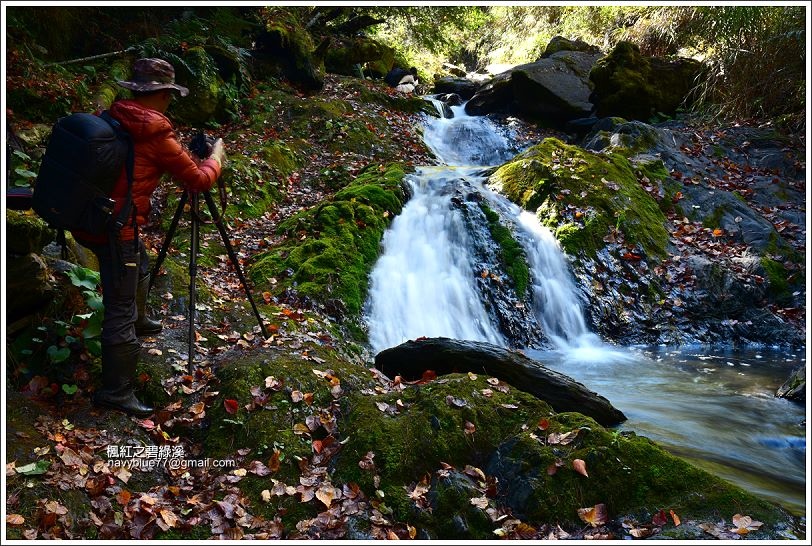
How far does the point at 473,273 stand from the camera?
30.9ft

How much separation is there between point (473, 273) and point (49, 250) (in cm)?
630

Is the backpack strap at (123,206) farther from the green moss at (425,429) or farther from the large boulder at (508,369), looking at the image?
the large boulder at (508,369)

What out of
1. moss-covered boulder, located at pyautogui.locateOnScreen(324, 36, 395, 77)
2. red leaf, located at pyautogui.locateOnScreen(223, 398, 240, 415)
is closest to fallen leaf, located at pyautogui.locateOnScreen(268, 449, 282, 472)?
red leaf, located at pyautogui.locateOnScreen(223, 398, 240, 415)

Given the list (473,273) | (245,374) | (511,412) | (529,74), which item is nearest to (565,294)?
(473,273)

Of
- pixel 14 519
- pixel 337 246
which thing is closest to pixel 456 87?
→ pixel 337 246

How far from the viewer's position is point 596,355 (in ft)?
27.8

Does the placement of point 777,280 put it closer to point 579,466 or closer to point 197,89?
point 579,466

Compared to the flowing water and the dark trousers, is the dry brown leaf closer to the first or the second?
the flowing water

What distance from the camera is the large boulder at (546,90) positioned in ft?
55.7

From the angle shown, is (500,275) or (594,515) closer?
(594,515)

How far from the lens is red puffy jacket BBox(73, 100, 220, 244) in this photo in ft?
12.2

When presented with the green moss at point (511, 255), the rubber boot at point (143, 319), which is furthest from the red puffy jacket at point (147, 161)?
the green moss at point (511, 255)

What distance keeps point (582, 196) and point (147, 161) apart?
29.0 feet

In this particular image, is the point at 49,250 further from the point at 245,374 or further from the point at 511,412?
the point at 511,412
